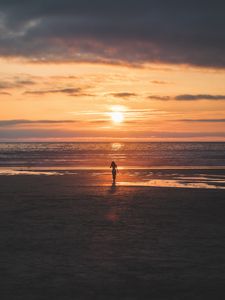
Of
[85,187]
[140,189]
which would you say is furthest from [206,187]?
[85,187]

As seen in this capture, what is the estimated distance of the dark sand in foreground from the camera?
408 inches

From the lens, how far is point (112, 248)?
45.4ft

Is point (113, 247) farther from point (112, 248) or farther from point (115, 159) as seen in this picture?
point (115, 159)

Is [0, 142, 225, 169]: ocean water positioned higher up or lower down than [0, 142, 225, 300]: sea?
higher up

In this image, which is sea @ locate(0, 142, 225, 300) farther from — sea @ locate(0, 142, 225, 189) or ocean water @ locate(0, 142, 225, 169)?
ocean water @ locate(0, 142, 225, 169)

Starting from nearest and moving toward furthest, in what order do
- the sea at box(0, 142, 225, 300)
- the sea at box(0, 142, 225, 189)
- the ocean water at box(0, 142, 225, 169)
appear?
1. the sea at box(0, 142, 225, 300)
2. the sea at box(0, 142, 225, 189)
3. the ocean water at box(0, 142, 225, 169)

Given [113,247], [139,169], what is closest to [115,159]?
[139,169]

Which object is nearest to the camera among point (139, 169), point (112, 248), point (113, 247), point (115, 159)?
point (112, 248)

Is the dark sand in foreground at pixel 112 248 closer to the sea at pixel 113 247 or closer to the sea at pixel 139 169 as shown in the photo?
the sea at pixel 113 247

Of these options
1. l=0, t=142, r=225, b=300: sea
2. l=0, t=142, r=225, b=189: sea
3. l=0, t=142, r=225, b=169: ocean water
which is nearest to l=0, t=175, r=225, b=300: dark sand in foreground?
l=0, t=142, r=225, b=300: sea

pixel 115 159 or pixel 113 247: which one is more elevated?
pixel 115 159

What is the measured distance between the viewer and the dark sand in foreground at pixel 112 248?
10375 mm

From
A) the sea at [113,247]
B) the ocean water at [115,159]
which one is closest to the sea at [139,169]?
the ocean water at [115,159]

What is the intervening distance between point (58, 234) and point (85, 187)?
1588cm
